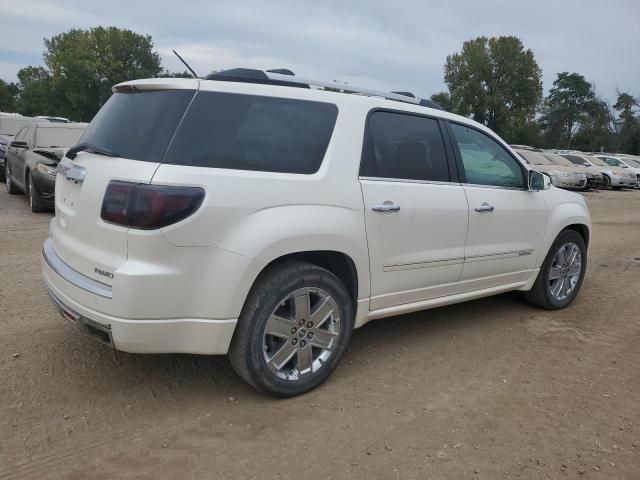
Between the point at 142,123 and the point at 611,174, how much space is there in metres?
25.1

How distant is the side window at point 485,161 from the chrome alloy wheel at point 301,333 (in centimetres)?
162

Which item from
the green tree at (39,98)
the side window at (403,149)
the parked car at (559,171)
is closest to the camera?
the side window at (403,149)

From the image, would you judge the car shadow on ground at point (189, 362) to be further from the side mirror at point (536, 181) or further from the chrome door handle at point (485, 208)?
the side mirror at point (536, 181)

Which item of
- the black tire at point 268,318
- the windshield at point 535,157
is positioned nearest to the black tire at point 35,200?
the black tire at point 268,318

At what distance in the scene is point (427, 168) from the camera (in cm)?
396

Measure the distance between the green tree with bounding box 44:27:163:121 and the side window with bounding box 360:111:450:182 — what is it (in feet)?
190

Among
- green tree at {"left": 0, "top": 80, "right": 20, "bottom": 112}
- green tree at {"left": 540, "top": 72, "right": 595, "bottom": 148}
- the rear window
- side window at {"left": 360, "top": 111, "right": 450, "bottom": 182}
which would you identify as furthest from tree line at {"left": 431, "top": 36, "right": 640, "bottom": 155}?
green tree at {"left": 0, "top": 80, "right": 20, "bottom": 112}

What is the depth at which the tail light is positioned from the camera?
2766 millimetres

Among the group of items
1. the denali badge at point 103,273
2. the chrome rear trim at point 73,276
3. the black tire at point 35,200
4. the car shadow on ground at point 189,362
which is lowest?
the car shadow on ground at point 189,362

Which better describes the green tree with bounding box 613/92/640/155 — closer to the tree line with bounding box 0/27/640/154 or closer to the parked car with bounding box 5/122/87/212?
the tree line with bounding box 0/27/640/154

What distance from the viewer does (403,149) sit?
384cm

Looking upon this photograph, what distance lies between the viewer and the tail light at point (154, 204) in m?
2.77

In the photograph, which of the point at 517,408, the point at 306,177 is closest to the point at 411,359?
the point at 517,408

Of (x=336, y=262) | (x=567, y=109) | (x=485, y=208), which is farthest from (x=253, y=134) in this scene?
(x=567, y=109)
